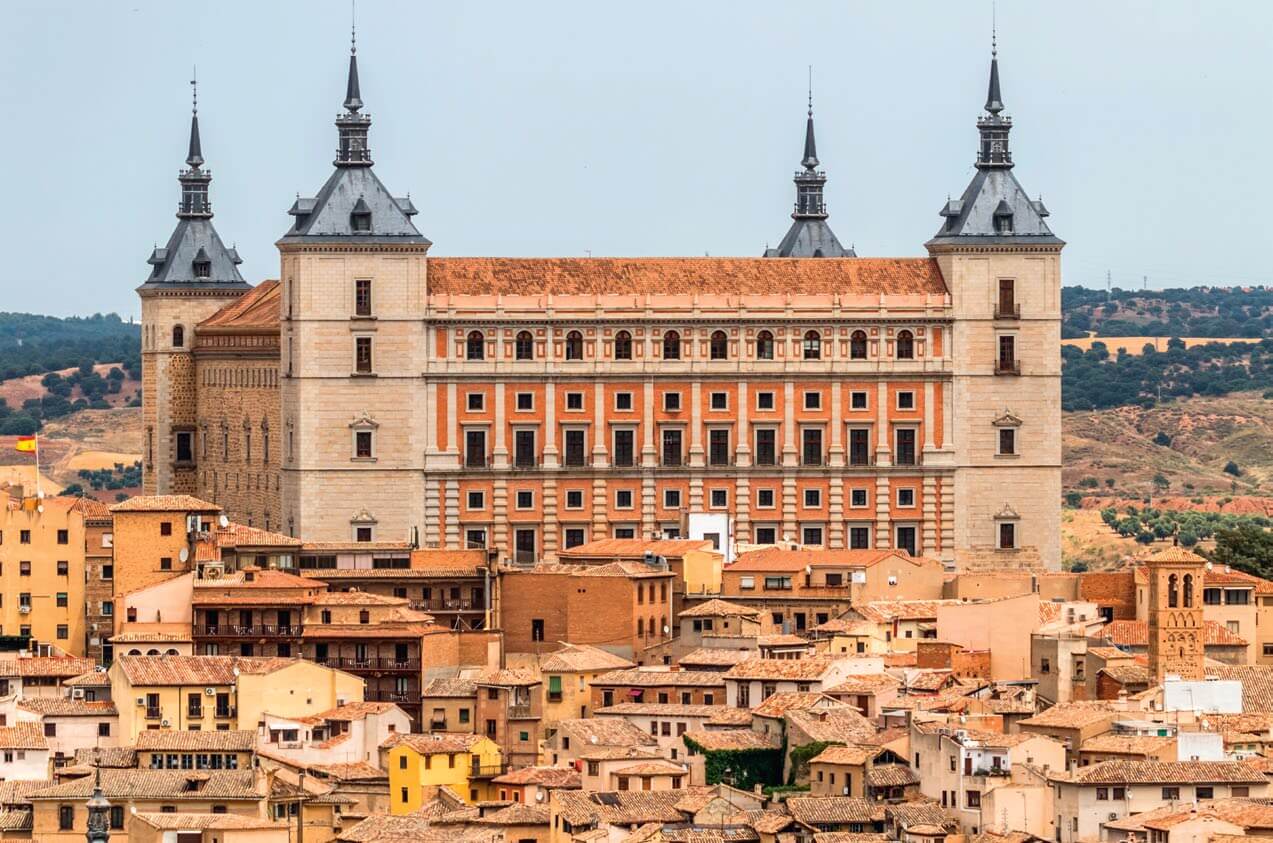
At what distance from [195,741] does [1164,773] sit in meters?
22.6

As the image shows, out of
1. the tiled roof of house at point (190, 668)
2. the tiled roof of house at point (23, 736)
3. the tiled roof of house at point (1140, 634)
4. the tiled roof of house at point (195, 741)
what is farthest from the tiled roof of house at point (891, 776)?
the tiled roof of house at point (23, 736)

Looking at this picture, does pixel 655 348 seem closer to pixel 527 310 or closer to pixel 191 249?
pixel 527 310

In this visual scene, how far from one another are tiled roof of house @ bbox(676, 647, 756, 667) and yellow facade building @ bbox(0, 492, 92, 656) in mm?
17991

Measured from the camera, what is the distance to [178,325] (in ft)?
502

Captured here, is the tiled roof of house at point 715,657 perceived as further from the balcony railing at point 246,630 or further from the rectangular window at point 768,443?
the rectangular window at point 768,443

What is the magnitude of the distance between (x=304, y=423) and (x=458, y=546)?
232 inches

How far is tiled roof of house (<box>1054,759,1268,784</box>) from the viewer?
3696 inches

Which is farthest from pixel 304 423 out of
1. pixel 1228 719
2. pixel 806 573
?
pixel 1228 719

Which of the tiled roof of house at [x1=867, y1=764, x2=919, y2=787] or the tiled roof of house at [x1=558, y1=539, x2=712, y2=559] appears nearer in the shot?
the tiled roof of house at [x1=867, y1=764, x2=919, y2=787]

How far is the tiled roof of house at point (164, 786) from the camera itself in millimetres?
96312

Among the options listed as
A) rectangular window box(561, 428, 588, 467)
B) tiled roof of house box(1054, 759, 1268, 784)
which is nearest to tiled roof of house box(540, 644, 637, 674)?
tiled roof of house box(1054, 759, 1268, 784)

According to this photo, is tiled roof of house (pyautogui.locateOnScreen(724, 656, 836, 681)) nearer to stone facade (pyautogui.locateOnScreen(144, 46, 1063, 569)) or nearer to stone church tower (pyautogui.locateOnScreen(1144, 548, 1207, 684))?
stone church tower (pyautogui.locateOnScreen(1144, 548, 1207, 684))

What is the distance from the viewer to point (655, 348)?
136 meters

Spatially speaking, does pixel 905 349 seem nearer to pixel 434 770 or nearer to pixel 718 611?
pixel 718 611
